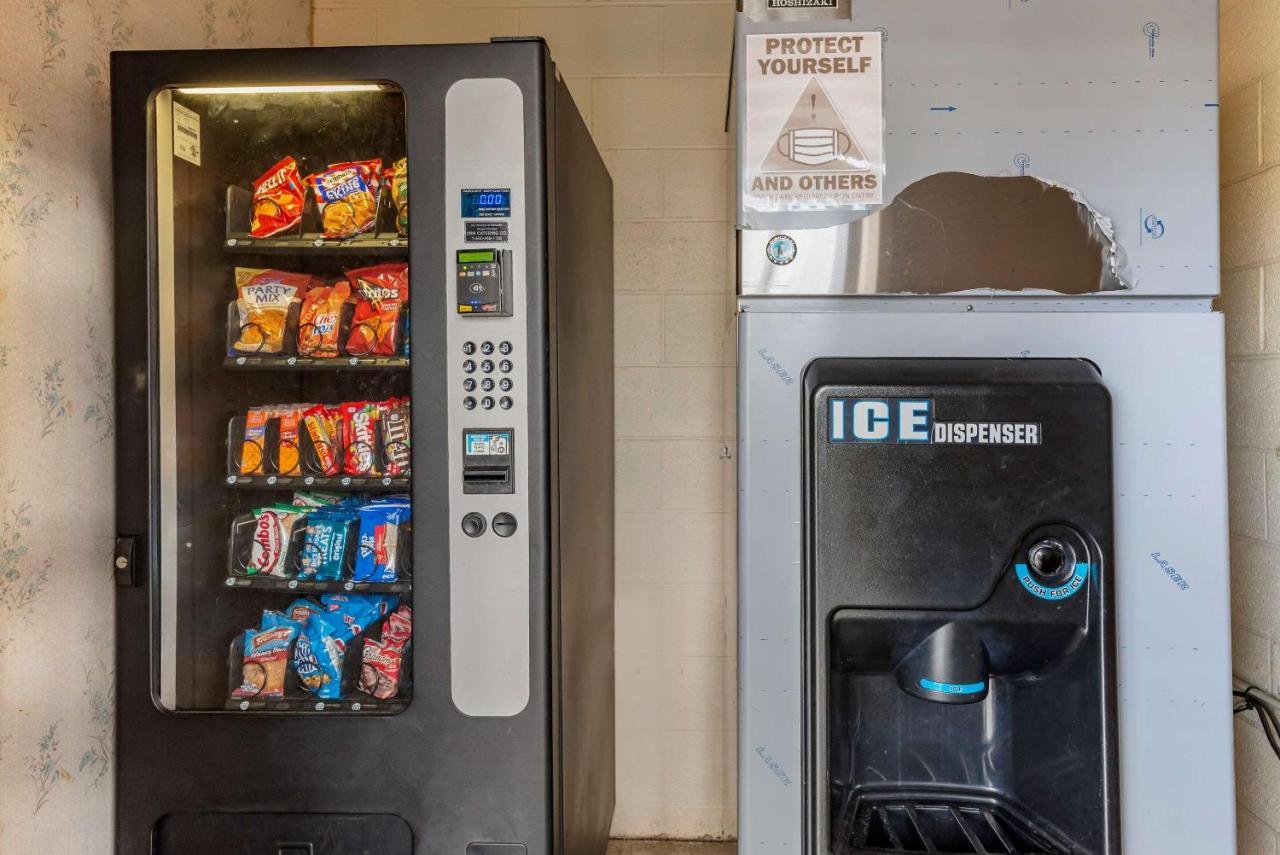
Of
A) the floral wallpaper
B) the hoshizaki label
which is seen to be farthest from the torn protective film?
the floral wallpaper

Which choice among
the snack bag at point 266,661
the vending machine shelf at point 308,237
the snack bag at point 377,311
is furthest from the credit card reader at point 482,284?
the snack bag at point 266,661

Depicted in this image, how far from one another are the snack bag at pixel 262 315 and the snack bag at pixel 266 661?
1.89ft

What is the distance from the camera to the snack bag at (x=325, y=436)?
1.58m

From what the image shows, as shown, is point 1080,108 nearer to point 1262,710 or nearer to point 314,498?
point 1262,710

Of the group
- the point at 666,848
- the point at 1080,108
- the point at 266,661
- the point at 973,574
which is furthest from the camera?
the point at 666,848

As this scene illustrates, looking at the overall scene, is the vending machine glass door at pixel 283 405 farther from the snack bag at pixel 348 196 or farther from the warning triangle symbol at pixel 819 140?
the warning triangle symbol at pixel 819 140

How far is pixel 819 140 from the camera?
126cm

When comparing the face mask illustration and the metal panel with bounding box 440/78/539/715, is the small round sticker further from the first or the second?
the metal panel with bounding box 440/78/539/715

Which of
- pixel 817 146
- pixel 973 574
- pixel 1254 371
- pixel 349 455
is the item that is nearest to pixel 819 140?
pixel 817 146

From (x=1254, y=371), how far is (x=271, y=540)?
1925 millimetres

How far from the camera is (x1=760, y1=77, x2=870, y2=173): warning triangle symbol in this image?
49.6 inches

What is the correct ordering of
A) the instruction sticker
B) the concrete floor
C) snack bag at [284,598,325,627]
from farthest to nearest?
the concrete floor → snack bag at [284,598,325,627] → the instruction sticker

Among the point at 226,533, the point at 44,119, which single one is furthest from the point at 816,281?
the point at 44,119

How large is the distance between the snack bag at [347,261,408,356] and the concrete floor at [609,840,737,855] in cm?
156
